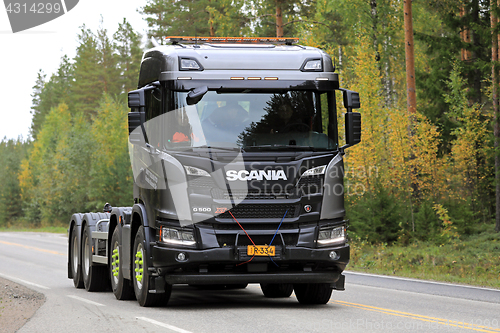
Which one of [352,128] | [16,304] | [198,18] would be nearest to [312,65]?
[352,128]

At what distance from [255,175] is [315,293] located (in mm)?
2617

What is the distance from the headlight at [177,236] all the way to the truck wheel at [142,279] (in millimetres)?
566

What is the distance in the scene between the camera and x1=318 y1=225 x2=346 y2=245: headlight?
9.36 meters

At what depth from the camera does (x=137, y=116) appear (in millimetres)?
9273

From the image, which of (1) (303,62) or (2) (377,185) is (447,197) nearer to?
(2) (377,185)

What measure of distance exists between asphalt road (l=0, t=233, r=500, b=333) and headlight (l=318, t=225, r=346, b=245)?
3.37ft

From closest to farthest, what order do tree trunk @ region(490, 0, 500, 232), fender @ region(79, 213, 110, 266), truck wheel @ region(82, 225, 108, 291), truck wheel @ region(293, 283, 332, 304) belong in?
1. truck wheel @ region(293, 283, 332, 304)
2. truck wheel @ region(82, 225, 108, 291)
3. fender @ region(79, 213, 110, 266)
4. tree trunk @ region(490, 0, 500, 232)

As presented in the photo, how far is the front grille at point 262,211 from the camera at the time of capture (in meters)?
9.07

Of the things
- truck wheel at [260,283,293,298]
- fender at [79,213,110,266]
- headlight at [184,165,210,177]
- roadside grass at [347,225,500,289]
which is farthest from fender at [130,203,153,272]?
roadside grass at [347,225,500,289]

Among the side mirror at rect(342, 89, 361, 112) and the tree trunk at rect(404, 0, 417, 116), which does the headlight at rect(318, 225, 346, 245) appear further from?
the tree trunk at rect(404, 0, 417, 116)

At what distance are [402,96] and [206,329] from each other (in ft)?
130

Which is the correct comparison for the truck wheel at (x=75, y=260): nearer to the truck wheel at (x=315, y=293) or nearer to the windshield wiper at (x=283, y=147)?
the truck wheel at (x=315, y=293)

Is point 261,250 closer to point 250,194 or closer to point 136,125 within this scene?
point 250,194

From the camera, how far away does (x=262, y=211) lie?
30.0 feet
